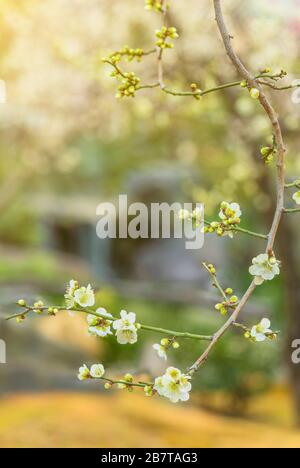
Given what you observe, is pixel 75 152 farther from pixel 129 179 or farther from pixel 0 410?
pixel 0 410

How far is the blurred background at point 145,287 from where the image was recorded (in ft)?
24.9

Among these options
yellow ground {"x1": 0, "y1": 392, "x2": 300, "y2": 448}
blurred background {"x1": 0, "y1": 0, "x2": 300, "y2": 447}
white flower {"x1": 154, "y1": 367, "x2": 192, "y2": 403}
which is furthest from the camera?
blurred background {"x1": 0, "y1": 0, "x2": 300, "y2": 447}

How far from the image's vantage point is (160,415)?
8.31 meters

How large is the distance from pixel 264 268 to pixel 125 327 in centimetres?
56

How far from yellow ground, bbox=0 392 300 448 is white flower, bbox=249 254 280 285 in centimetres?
422

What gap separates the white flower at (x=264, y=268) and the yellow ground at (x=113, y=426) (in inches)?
166

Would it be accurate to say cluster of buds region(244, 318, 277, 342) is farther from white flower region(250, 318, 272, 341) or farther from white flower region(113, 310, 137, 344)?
white flower region(113, 310, 137, 344)

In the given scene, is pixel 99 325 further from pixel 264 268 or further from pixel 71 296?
pixel 264 268

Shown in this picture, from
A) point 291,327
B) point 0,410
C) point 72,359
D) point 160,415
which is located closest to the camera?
point 0,410

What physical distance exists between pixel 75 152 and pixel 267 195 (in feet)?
33.2

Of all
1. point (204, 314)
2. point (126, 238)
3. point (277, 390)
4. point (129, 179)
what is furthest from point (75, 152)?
point (277, 390)

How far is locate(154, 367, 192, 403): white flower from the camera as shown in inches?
95.0

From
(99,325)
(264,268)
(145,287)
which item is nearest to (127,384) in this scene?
(99,325)

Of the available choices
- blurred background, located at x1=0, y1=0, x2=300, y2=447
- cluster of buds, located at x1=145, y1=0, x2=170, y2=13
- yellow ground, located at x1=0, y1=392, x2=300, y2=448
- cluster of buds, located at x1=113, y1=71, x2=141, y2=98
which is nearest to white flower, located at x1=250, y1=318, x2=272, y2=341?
cluster of buds, located at x1=113, y1=71, x2=141, y2=98
